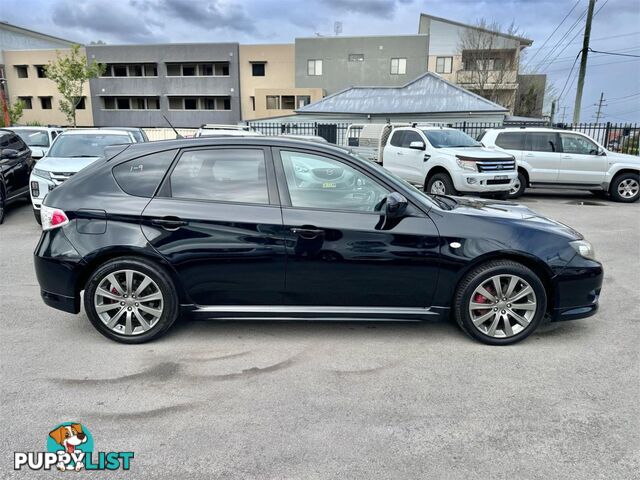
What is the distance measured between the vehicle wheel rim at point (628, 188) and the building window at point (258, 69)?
4057cm

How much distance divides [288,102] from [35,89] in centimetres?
2828

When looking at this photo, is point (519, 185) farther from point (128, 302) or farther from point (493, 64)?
point (493, 64)

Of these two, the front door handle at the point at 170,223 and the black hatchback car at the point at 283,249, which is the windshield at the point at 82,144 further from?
the front door handle at the point at 170,223

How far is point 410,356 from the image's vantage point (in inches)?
149

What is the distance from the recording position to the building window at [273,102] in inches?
1756

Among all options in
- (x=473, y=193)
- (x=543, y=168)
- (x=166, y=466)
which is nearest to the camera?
(x=166, y=466)

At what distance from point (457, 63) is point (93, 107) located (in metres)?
37.2

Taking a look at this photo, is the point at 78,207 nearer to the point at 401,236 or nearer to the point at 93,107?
the point at 401,236

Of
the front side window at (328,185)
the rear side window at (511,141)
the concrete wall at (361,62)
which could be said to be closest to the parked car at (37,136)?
the front side window at (328,185)

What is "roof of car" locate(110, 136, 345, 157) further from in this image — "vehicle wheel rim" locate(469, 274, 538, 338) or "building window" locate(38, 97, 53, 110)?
"building window" locate(38, 97, 53, 110)

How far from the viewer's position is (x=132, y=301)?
12.6ft

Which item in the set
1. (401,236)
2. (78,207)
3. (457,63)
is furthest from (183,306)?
(457,63)

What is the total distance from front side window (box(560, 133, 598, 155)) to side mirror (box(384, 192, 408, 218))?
34.0 feet

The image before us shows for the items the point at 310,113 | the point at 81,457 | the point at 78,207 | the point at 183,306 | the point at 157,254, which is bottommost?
the point at 81,457
